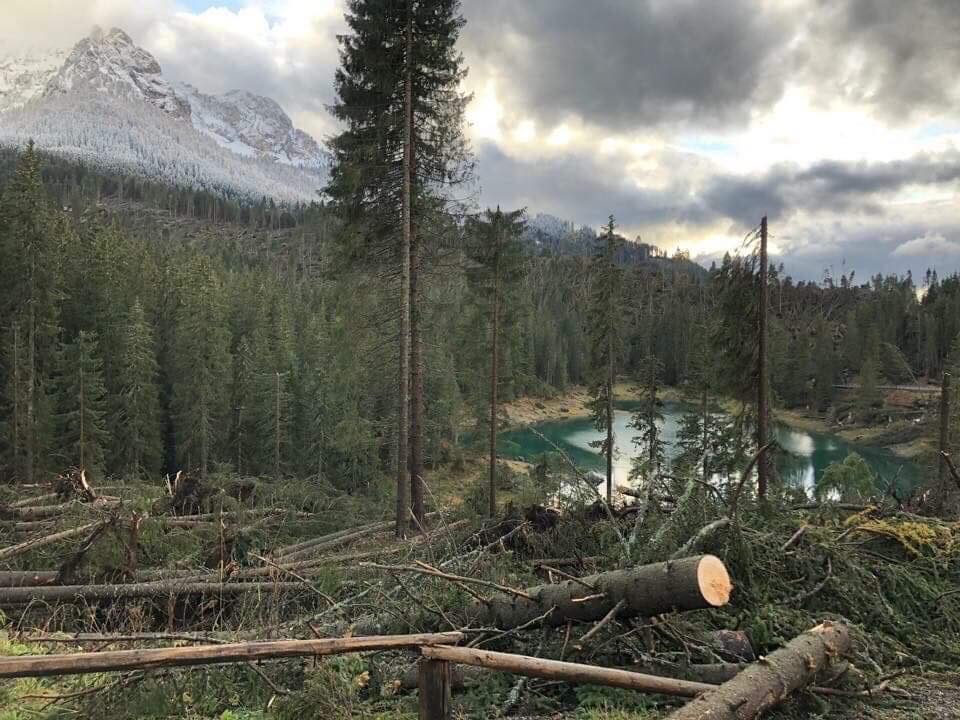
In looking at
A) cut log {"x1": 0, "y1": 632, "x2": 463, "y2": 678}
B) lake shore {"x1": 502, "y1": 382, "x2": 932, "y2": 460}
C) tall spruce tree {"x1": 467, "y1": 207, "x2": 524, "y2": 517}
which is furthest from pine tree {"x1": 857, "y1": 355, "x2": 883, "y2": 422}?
cut log {"x1": 0, "y1": 632, "x2": 463, "y2": 678}

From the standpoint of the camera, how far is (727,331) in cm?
1681

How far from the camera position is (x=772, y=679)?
374 centimetres

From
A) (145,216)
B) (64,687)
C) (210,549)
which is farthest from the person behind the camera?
(145,216)

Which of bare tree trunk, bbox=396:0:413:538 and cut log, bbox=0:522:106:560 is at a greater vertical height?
bare tree trunk, bbox=396:0:413:538

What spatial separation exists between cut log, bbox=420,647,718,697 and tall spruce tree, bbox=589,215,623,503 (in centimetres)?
2285

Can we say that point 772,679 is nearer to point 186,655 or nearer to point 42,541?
point 186,655

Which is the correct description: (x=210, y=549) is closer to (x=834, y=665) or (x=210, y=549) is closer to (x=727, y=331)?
(x=834, y=665)

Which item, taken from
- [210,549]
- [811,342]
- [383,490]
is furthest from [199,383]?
[811,342]

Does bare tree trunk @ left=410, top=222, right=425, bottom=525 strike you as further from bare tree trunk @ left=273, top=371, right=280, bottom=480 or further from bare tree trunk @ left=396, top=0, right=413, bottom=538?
bare tree trunk @ left=273, top=371, right=280, bottom=480

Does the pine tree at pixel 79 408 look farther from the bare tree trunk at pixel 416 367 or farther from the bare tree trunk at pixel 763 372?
the bare tree trunk at pixel 763 372

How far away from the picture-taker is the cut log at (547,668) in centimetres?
320

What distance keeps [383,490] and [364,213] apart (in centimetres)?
1879

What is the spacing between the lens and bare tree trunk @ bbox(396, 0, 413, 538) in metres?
13.2

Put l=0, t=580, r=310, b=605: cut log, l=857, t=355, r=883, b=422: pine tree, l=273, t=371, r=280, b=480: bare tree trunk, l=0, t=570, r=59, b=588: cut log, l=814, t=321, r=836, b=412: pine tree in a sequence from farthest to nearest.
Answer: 1. l=814, t=321, r=836, b=412: pine tree
2. l=857, t=355, r=883, b=422: pine tree
3. l=273, t=371, r=280, b=480: bare tree trunk
4. l=0, t=570, r=59, b=588: cut log
5. l=0, t=580, r=310, b=605: cut log
